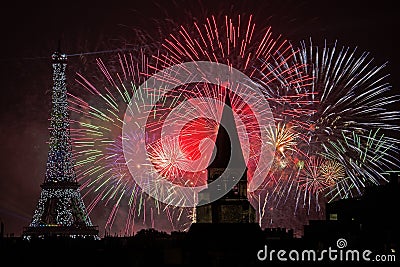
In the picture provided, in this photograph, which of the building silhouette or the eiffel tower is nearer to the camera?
the building silhouette

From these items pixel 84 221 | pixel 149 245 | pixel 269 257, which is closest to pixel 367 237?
pixel 269 257

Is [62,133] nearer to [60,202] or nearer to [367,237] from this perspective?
[60,202]

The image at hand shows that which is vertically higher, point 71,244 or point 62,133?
point 62,133

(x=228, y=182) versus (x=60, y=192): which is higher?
(x=60, y=192)

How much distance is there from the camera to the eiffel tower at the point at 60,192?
143875 millimetres

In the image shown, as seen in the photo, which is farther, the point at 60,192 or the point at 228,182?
the point at 60,192

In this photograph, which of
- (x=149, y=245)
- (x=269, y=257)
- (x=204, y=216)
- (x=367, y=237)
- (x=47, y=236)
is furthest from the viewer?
(x=47, y=236)

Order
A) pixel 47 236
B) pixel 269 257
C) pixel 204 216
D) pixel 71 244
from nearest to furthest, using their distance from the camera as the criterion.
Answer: pixel 269 257 < pixel 204 216 < pixel 71 244 < pixel 47 236

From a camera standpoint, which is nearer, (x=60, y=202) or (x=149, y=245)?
(x=149, y=245)

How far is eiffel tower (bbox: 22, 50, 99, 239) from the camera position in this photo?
143875 mm

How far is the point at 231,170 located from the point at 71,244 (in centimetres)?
3018

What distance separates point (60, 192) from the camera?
144125 mm

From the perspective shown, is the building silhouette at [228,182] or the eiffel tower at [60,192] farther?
the eiffel tower at [60,192]

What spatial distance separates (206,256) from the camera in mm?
101062
